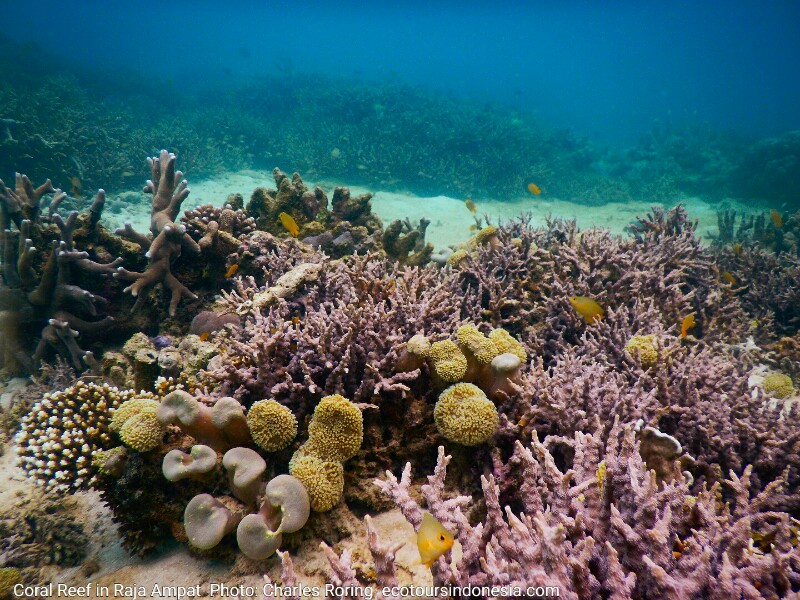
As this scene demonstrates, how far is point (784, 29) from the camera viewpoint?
98.8m

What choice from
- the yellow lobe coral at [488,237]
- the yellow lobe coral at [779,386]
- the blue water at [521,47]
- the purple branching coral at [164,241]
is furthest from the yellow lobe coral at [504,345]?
the blue water at [521,47]

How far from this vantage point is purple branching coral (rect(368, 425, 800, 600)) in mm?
1427

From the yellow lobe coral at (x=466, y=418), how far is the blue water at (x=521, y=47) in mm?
42546

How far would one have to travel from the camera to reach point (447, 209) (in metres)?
14.0

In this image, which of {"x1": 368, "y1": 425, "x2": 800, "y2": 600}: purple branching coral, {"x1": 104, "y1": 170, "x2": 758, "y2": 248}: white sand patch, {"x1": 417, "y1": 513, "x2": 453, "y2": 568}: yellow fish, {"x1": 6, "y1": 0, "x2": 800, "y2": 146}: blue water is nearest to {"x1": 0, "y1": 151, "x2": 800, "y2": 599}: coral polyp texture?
{"x1": 368, "y1": 425, "x2": 800, "y2": 600}: purple branching coral

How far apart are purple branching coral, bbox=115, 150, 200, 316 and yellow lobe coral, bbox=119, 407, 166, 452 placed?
2.34 m

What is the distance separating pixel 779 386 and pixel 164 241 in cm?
704

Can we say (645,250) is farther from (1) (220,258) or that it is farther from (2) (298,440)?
(1) (220,258)

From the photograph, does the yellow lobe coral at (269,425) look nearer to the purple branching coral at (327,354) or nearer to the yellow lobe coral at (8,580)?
the purple branching coral at (327,354)

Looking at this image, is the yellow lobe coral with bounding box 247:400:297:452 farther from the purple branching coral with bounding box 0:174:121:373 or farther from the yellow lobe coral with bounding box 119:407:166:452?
the purple branching coral with bounding box 0:174:121:373

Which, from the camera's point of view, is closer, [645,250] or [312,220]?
[645,250]

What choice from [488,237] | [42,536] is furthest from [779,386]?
[42,536]

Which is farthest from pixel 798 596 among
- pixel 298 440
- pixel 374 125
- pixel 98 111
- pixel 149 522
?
pixel 98 111

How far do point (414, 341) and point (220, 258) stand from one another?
340cm
